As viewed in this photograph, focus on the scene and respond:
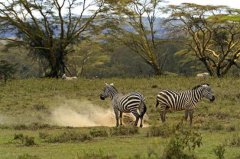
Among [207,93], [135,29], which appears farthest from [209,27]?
[207,93]

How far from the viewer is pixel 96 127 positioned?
634 inches

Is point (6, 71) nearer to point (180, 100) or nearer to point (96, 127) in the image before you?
point (96, 127)

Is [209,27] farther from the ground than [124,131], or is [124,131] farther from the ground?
[209,27]

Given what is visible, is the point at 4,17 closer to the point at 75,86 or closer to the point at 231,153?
the point at 75,86

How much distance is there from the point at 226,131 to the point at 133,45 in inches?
1496

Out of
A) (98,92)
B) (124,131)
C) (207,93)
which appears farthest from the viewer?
(98,92)

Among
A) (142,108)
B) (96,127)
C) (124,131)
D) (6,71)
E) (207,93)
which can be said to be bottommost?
(96,127)

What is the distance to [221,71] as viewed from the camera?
4684 cm

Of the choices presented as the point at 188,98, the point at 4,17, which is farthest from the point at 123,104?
the point at 4,17

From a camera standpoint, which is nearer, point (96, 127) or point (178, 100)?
point (96, 127)

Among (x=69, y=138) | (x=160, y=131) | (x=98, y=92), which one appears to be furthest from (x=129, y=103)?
(x=98, y=92)

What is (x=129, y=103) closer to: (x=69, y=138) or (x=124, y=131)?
(x=124, y=131)

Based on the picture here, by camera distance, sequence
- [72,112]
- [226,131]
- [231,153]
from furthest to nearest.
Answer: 1. [72,112]
2. [226,131]
3. [231,153]

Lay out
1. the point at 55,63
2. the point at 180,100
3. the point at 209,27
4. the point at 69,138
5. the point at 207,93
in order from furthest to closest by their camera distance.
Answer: the point at 209,27 → the point at 55,63 → the point at 207,93 → the point at 180,100 → the point at 69,138
